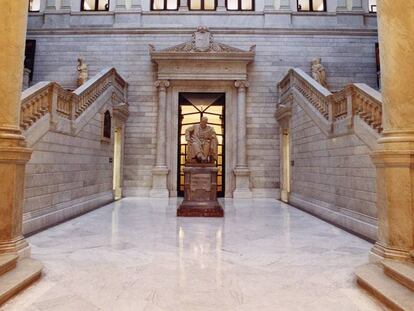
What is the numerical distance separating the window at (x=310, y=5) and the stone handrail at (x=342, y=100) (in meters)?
A: 5.49

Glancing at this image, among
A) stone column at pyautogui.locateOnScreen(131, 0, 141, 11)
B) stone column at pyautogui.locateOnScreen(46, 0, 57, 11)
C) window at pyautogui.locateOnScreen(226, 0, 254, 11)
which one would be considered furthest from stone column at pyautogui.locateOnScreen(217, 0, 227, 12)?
stone column at pyautogui.locateOnScreen(46, 0, 57, 11)

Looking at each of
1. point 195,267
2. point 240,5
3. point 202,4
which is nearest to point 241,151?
point 240,5

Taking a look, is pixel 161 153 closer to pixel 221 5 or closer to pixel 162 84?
pixel 162 84

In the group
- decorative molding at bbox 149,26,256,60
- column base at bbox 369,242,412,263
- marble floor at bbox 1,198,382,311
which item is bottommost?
marble floor at bbox 1,198,382,311

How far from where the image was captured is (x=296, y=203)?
10.9m

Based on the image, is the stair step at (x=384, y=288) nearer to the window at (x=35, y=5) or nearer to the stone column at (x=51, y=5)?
the stone column at (x=51, y=5)

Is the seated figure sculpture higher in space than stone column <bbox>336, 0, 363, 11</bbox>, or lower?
lower

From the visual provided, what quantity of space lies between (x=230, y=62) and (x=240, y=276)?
38.8 feet

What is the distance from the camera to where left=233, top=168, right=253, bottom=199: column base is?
1363cm

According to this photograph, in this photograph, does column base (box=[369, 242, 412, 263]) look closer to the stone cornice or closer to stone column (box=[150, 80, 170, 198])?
stone column (box=[150, 80, 170, 198])

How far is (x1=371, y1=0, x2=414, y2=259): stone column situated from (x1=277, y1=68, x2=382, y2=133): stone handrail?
226cm

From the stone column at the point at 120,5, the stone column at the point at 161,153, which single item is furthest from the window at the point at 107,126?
the stone column at the point at 120,5

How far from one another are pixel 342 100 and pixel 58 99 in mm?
7200

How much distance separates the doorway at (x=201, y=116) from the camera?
1448cm
